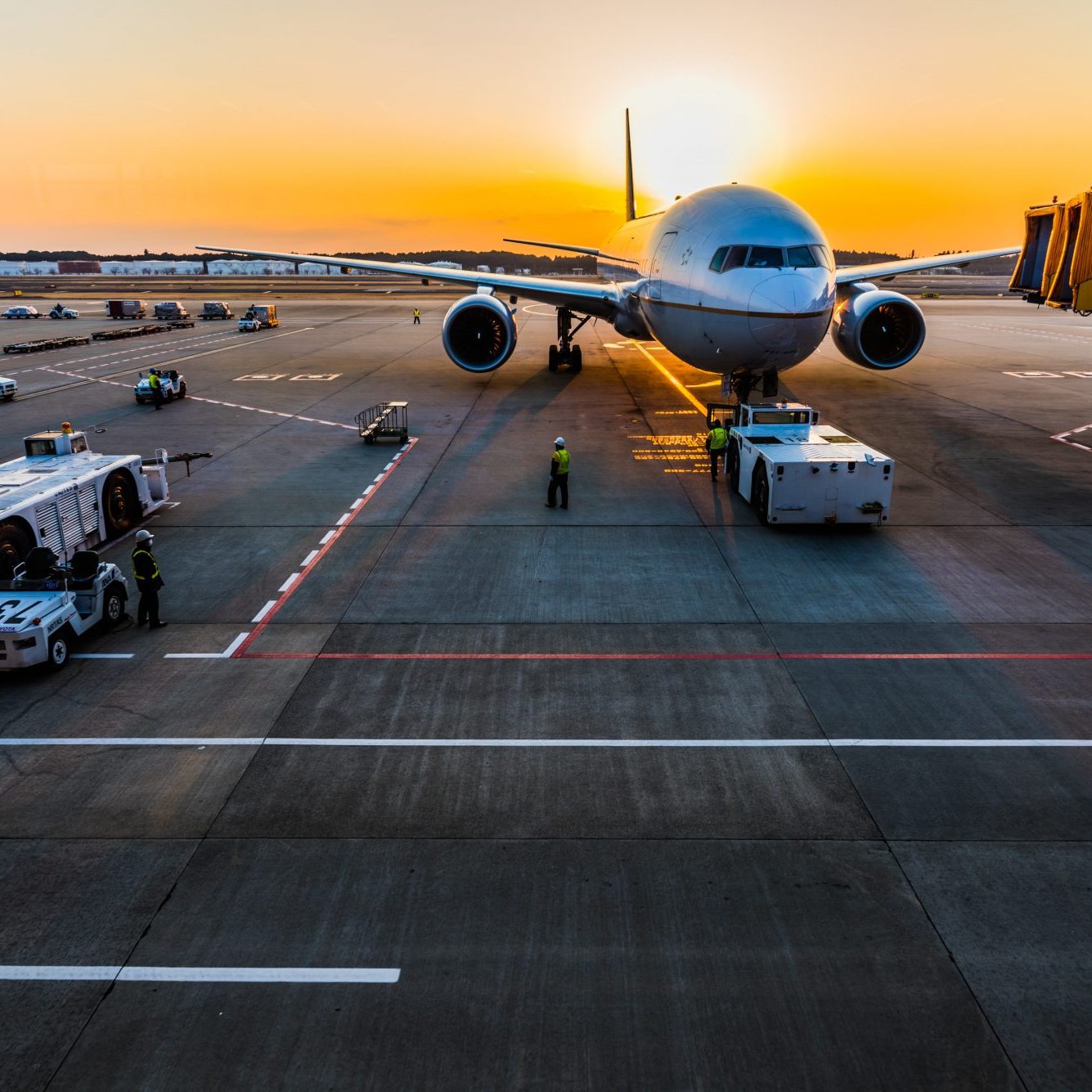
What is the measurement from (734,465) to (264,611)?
41.6ft

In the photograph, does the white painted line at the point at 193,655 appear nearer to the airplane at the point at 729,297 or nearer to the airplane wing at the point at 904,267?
the airplane at the point at 729,297

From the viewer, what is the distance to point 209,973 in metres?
6.90

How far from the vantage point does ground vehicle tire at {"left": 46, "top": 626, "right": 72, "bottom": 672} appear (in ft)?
40.2

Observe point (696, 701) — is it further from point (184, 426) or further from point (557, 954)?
point (184, 426)

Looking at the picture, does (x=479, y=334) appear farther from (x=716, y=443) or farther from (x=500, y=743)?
(x=500, y=743)

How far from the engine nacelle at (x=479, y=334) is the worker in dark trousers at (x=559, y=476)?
1330 cm

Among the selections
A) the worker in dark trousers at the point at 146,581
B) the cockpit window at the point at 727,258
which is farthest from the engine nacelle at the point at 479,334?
the worker in dark trousers at the point at 146,581

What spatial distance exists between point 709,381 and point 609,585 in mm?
25456

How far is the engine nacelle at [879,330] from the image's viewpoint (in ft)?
99.1

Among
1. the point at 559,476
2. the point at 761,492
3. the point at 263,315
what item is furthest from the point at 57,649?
the point at 263,315

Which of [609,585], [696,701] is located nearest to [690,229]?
[609,585]

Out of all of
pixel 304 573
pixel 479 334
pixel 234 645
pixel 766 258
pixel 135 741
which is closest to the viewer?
pixel 135 741

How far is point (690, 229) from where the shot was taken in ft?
83.0

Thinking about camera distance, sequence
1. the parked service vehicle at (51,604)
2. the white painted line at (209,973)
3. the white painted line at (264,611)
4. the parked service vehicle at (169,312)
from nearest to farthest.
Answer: the white painted line at (209,973), the parked service vehicle at (51,604), the white painted line at (264,611), the parked service vehicle at (169,312)
